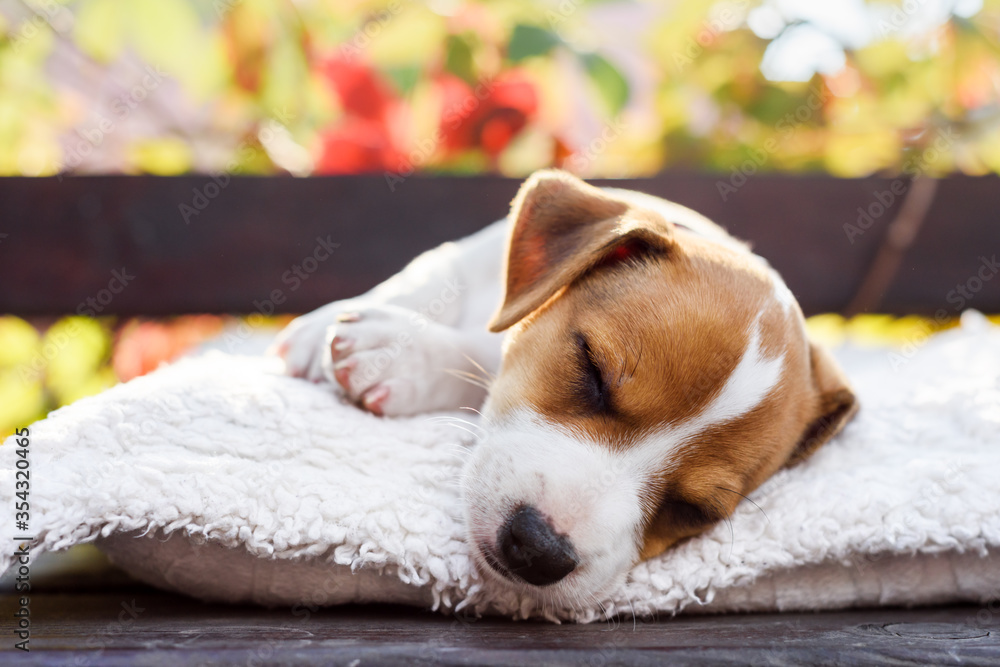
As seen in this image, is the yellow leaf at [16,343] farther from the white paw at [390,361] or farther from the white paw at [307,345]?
the white paw at [390,361]

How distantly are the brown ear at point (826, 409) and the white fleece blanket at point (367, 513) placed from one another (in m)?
0.06

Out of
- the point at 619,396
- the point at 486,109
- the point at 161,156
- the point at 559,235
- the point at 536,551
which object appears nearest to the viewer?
the point at 536,551

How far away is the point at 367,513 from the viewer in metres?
1.29

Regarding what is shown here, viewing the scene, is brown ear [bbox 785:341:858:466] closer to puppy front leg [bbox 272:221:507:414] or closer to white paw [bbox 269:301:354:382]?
puppy front leg [bbox 272:221:507:414]

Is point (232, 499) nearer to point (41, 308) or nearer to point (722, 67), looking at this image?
point (41, 308)

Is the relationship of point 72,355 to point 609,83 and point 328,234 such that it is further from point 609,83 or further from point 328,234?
point 609,83

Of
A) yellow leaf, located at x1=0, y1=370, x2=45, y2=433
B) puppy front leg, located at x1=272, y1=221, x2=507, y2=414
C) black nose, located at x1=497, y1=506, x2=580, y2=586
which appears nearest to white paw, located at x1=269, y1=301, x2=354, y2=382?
puppy front leg, located at x1=272, y1=221, x2=507, y2=414

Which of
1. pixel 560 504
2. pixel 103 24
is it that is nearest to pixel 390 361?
pixel 560 504

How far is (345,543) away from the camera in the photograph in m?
1.24

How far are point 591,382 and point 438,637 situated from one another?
68cm

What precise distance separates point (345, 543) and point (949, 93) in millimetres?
3441

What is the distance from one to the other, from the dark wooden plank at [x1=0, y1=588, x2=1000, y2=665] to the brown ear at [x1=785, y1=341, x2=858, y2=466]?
1.55ft

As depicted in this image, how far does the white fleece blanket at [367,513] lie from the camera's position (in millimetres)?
1218

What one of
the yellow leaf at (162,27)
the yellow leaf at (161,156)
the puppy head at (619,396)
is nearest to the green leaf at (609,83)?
the puppy head at (619,396)
